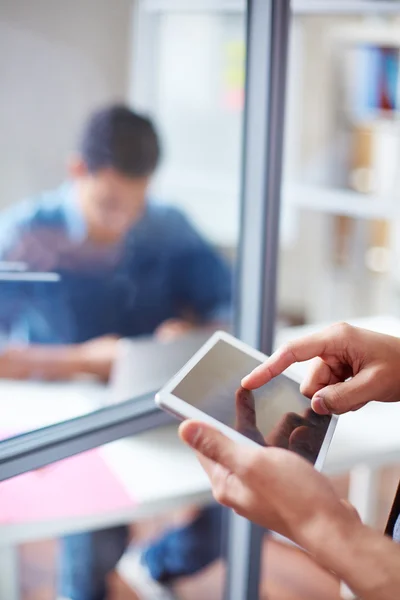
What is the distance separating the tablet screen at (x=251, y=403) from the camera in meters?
0.75

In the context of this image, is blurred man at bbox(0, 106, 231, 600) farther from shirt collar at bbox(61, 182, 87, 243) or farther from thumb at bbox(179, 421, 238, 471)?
thumb at bbox(179, 421, 238, 471)

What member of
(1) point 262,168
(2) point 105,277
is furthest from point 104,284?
(1) point 262,168

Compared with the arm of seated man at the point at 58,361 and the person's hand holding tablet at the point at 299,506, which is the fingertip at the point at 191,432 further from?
the arm of seated man at the point at 58,361

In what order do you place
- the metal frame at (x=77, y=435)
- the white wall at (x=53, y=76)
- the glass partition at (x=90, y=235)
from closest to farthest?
the metal frame at (x=77, y=435)
the glass partition at (x=90, y=235)
the white wall at (x=53, y=76)

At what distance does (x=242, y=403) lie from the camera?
2.61ft

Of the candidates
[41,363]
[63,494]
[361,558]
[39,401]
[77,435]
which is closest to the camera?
[361,558]

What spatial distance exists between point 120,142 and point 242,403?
3.94 ft

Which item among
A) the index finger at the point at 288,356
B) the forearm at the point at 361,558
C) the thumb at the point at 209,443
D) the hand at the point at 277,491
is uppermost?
the index finger at the point at 288,356

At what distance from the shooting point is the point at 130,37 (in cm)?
329

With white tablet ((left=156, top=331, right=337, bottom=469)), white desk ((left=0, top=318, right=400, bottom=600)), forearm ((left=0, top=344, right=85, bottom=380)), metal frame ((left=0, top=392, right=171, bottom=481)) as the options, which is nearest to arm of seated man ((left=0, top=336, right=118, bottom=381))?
forearm ((left=0, top=344, right=85, bottom=380))

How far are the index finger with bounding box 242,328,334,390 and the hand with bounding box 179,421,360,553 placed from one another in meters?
0.15

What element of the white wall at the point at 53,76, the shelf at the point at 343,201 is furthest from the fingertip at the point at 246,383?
the white wall at the point at 53,76

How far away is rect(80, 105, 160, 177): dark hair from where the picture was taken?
1820 mm

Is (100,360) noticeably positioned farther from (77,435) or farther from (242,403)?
(242,403)
